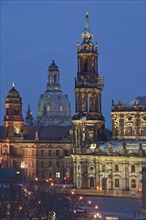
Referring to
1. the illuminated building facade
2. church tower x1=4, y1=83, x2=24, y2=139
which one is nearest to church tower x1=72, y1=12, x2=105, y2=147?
the illuminated building facade

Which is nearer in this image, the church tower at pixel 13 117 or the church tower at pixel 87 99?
the church tower at pixel 87 99

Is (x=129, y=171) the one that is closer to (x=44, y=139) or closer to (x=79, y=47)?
(x=79, y=47)

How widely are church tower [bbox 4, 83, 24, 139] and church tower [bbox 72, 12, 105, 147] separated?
3104 cm

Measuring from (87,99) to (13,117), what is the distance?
3265cm

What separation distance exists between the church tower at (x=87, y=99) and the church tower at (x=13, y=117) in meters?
31.0

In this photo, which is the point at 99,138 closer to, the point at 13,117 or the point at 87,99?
the point at 87,99

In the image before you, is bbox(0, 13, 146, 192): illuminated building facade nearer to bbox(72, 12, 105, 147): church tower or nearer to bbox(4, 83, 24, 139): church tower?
bbox(72, 12, 105, 147): church tower

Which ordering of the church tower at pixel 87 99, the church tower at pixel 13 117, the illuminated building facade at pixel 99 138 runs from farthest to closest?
1. the church tower at pixel 13 117
2. the church tower at pixel 87 99
3. the illuminated building facade at pixel 99 138

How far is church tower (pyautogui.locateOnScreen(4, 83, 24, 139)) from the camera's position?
16612 centimetres

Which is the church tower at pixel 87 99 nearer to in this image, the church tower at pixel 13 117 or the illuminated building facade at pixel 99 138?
the illuminated building facade at pixel 99 138

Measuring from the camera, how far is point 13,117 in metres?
167

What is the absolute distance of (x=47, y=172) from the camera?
163 metres

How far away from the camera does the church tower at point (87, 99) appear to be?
5335 inches

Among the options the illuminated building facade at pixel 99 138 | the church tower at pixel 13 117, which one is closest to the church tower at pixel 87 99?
the illuminated building facade at pixel 99 138
